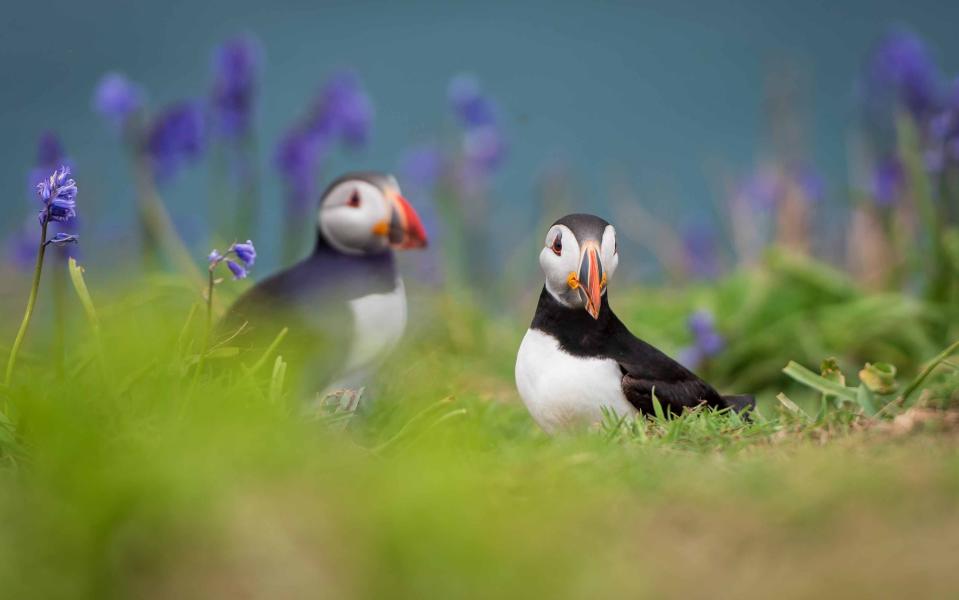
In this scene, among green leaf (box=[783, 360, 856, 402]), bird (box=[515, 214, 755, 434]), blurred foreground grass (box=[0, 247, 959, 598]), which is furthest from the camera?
green leaf (box=[783, 360, 856, 402])

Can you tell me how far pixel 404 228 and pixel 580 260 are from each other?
3.15 feet

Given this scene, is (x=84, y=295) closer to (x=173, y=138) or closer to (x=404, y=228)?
(x=404, y=228)

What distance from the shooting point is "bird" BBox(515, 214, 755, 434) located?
2.78 metres

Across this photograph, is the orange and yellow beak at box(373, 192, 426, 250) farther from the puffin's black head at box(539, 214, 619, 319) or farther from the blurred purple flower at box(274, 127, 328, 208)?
the blurred purple flower at box(274, 127, 328, 208)

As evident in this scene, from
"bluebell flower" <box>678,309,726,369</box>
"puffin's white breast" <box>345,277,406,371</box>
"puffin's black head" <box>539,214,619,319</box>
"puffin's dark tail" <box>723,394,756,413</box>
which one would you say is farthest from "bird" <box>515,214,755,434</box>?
"bluebell flower" <box>678,309,726,369</box>

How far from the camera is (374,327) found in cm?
346

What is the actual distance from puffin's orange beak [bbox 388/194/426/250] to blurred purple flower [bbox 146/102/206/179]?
1.33 meters

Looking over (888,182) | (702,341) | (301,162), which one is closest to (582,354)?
(702,341)

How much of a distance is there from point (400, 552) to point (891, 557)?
67 cm

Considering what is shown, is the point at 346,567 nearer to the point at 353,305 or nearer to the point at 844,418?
the point at 844,418

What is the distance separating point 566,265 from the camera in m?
2.79

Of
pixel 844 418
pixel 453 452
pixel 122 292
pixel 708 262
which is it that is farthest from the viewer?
pixel 708 262

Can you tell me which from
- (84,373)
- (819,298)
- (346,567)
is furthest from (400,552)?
(819,298)

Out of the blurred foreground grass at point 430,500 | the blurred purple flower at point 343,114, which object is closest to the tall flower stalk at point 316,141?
the blurred purple flower at point 343,114
